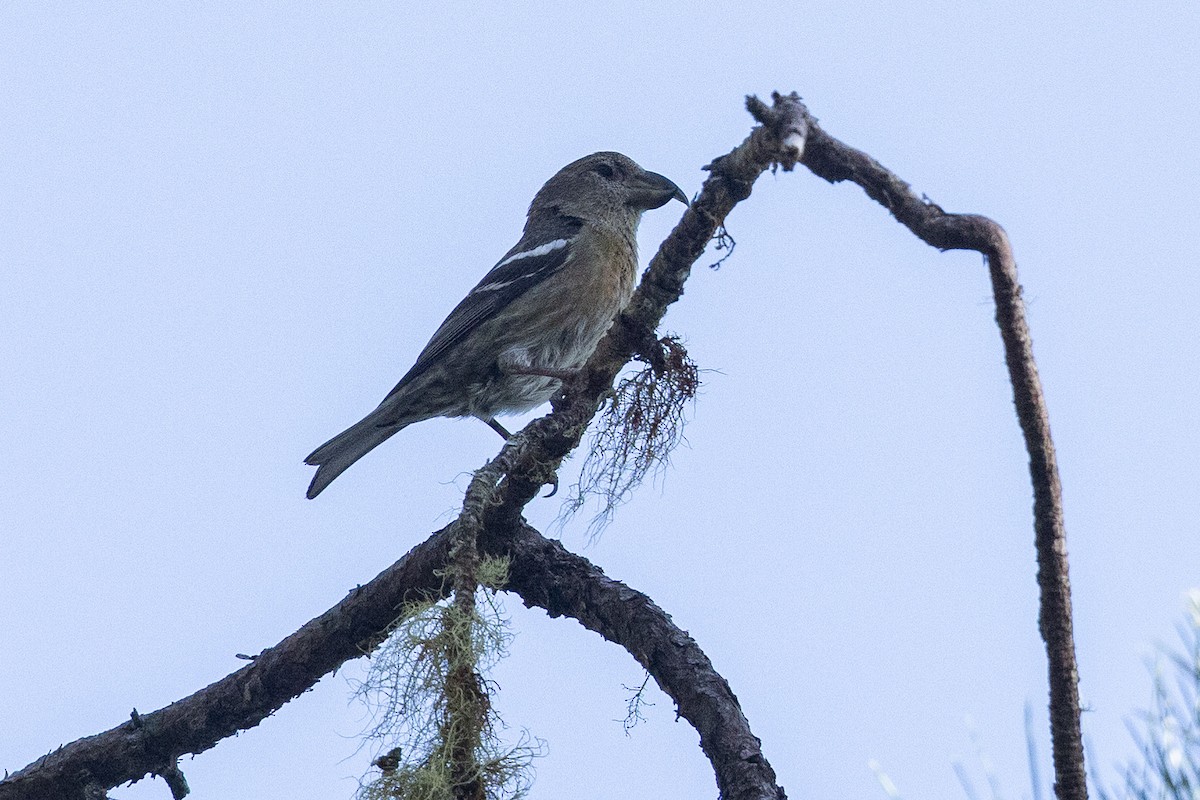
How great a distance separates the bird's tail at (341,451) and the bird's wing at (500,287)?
22 centimetres

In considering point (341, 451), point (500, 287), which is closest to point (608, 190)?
point (500, 287)

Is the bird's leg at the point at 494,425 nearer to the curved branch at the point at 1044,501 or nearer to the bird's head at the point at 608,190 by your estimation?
the bird's head at the point at 608,190

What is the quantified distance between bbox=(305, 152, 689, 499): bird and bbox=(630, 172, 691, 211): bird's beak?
56 cm

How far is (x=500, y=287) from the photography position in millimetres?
7535

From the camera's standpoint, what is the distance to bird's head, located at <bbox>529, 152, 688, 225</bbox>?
8211 millimetres

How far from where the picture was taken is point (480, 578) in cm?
346

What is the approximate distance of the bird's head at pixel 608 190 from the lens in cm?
821

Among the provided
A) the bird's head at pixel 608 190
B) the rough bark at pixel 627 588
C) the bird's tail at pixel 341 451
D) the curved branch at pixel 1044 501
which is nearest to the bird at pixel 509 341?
the bird's tail at pixel 341 451

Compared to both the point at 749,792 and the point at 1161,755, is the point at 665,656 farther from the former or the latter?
the point at 1161,755

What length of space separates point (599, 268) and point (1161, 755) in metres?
5.50

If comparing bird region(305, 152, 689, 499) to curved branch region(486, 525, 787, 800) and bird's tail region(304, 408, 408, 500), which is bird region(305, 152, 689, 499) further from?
curved branch region(486, 525, 787, 800)

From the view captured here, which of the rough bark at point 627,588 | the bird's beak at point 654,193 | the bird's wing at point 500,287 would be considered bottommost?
the rough bark at point 627,588

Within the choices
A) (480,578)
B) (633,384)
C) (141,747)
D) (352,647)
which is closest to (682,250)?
(633,384)

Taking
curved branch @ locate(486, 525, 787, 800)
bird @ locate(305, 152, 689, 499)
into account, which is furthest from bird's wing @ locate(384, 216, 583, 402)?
curved branch @ locate(486, 525, 787, 800)
